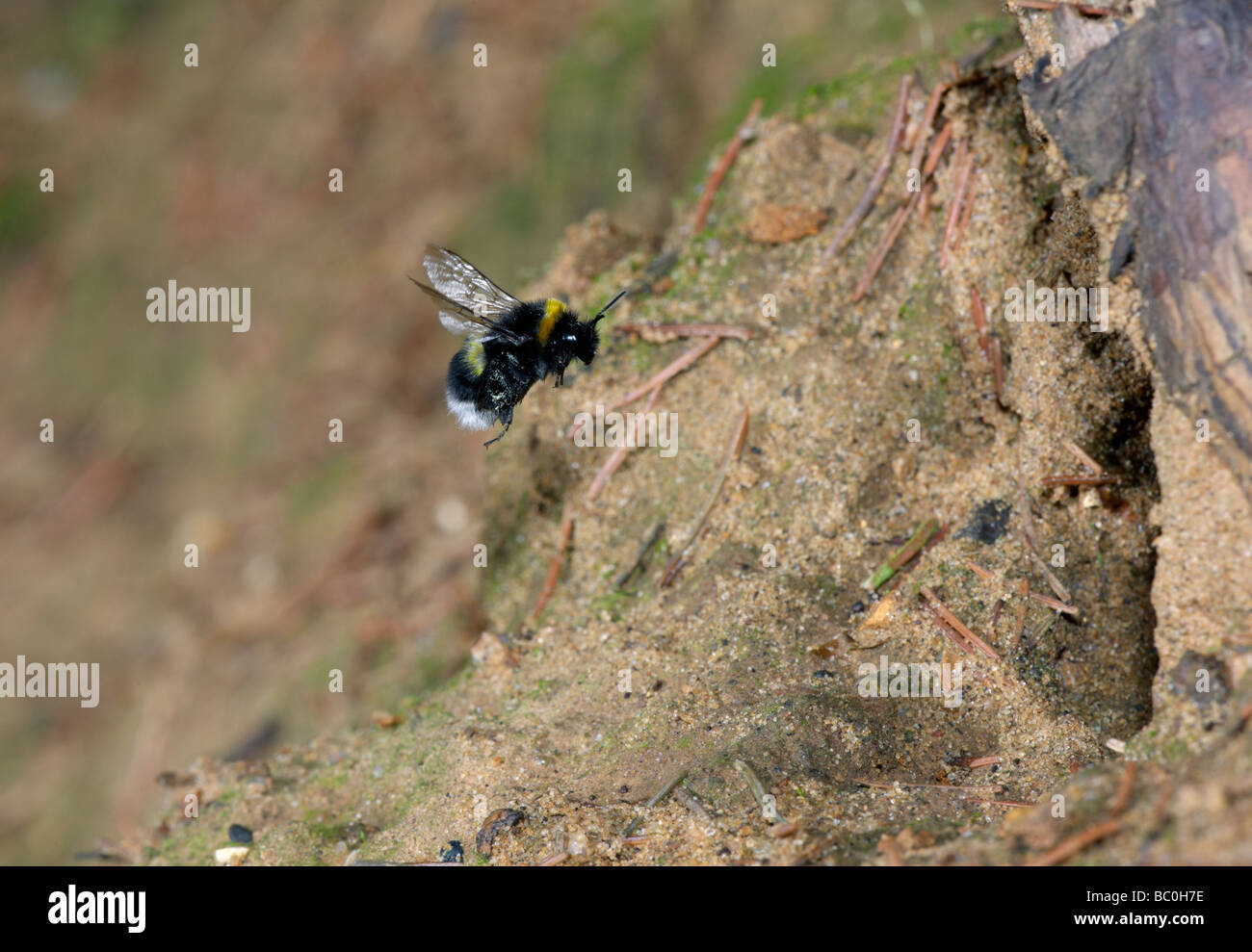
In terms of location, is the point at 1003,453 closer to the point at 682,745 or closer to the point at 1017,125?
the point at 1017,125

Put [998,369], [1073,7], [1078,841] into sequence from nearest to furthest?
[1078,841] < [1073,7] < [998,369]

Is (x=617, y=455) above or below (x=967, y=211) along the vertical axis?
below

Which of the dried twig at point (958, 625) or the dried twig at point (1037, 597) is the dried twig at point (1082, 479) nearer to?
the dried twig at point (1037, 597)

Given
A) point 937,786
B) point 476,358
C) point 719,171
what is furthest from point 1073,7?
point 937,786

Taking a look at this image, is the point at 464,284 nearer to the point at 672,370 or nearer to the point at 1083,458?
the point at 672,370

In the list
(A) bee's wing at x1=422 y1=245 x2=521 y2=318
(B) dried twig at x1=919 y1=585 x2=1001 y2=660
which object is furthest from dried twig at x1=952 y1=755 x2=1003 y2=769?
(A) bee's wing at x1=422 y1=245 x2=521 y2=318

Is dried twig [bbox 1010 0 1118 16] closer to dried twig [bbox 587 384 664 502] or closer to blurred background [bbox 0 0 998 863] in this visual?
blurred background [bbox 0 0 998 863]

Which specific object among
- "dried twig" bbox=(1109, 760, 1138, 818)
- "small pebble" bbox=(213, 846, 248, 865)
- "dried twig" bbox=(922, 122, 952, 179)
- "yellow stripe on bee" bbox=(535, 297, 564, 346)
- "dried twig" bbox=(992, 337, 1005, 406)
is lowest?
"small pebble" bbox=(213, 846, 248, 865)
